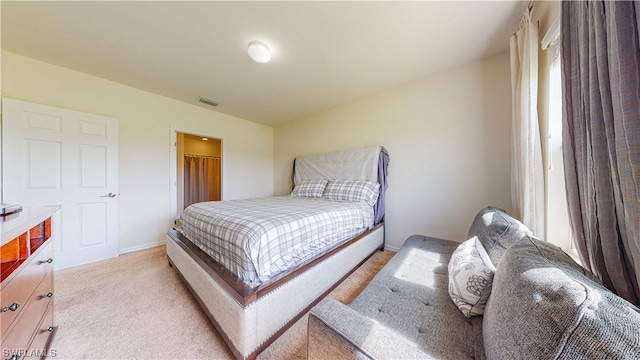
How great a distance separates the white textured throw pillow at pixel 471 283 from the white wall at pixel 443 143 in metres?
1.50

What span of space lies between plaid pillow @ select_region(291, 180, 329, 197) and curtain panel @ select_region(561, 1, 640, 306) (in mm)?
2515

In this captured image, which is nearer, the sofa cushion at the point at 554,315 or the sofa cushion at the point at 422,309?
the sofa cushion at the point at 554,315

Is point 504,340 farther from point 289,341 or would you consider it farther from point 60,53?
point 60,53

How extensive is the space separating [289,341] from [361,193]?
1.81 metres

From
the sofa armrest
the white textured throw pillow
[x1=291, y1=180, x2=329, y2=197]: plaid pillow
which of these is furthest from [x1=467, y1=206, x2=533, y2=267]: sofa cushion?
[x1=291, y1=180, x2=329, y2=197]: plaid pillow

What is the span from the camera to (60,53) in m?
2.03

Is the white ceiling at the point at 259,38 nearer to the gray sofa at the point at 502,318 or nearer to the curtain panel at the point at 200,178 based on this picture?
the gray sofa at the point at 502,318

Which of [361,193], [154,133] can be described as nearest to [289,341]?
[361,193]

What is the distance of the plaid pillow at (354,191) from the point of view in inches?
104

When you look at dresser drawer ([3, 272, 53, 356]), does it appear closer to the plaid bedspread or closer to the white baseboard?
the plaid bedspread

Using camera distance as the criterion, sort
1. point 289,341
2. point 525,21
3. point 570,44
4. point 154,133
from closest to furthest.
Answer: point 570,44
point 289,341
point 525,21
point 154,133

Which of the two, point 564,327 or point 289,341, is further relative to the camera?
point 289,341

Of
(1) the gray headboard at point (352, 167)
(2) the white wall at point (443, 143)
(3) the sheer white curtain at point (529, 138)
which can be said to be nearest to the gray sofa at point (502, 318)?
(3) the sheer white curtain at point (529, 138)

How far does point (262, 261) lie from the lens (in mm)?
1231
